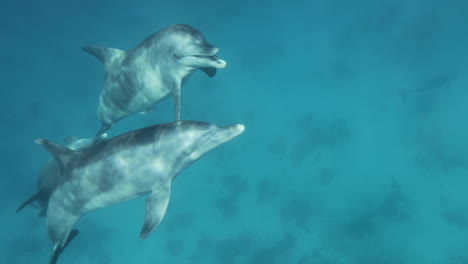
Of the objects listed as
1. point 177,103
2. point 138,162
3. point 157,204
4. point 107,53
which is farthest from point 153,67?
point 157,204

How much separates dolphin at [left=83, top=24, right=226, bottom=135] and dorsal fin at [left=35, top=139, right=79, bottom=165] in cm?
227

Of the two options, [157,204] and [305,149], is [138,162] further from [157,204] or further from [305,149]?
[305,149]

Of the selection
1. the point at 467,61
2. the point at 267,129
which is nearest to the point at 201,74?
the point at 267,129

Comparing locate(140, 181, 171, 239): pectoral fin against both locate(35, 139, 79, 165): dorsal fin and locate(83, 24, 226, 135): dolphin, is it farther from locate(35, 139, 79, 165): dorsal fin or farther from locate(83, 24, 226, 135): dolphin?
locate(83, 24, 226, 135): dolphin

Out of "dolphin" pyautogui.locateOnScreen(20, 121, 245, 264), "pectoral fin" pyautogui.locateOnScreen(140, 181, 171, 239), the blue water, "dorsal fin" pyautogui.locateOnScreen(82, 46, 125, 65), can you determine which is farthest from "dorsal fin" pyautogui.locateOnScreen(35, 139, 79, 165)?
the blue water

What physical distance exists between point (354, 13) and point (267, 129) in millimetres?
10694

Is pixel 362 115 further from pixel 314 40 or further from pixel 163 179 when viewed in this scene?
pixel 163 179

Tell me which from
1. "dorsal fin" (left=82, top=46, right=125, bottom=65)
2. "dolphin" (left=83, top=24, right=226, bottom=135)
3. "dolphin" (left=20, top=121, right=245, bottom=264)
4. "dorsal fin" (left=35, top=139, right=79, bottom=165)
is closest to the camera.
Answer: "dolphin" (left=20, top=121, right=245, bottom=264)

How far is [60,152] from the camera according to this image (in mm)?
6055

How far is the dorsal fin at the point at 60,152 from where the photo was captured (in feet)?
19.6

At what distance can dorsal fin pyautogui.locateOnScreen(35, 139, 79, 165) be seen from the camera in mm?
5988

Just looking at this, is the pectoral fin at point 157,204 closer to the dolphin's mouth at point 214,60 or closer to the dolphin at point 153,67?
the dolphin at point 153,67

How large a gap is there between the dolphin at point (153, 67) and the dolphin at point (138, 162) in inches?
66.2

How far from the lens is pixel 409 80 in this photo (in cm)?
1936
